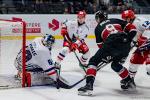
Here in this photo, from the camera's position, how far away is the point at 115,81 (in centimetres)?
654

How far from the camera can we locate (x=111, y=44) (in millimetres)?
5543

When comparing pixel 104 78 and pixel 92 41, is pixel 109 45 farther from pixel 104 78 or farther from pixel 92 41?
pixel 92 41

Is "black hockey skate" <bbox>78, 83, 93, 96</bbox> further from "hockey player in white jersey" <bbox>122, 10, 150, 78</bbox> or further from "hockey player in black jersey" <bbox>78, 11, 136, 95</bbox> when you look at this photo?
"hockey player in white jersey" <bbox>122, 10, 150, 78</bbox>

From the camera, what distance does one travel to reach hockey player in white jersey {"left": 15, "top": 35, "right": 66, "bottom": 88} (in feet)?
18.7

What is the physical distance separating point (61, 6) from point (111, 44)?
585cm

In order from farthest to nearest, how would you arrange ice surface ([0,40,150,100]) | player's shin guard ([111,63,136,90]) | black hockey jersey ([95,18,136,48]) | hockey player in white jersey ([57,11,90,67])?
hockey player in white jersey ([57,11,90,67]), player's shin guard ([111,63,136,90]), black hockey jersey ([95,18,136,48]), ice surface ([0,40,150,100])

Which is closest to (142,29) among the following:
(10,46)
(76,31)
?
(76,31)

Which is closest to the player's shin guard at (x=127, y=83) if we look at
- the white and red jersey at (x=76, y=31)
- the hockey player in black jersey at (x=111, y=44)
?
the hockey player in black jersey at (x=111, y=44)

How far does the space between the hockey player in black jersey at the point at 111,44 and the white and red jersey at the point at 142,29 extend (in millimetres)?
375

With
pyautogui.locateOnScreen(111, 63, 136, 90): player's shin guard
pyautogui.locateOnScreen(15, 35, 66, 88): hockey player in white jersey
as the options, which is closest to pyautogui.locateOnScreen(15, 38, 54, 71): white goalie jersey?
pyautogui.locateOnScreen(15, 35, 66, 88): hockey player in white jersey

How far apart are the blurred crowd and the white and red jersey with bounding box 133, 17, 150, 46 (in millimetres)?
4945

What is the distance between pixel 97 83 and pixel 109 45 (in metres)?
0.96

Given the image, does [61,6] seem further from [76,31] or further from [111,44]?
[111,44]

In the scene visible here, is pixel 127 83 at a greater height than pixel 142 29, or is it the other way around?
pixel 142 29
